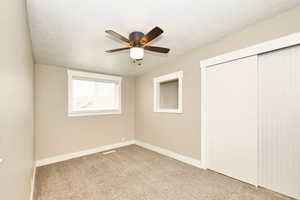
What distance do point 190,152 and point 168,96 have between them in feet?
6.64

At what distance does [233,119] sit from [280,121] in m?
0.60

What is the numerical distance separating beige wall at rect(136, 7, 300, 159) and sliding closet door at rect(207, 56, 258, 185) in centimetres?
27

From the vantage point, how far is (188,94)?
306 centimetres

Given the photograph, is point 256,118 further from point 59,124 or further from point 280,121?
point 59,124

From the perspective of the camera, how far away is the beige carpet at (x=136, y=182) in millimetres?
1984

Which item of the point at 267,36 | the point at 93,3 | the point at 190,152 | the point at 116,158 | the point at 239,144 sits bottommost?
the point at 116,158

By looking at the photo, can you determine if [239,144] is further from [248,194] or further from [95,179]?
[95,179]

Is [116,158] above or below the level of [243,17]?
below

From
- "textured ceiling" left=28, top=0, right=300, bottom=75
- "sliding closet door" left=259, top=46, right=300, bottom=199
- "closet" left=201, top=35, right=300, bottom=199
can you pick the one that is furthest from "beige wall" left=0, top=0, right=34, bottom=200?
"sliding closet door" left=259, top=46, right=300, bottom=199

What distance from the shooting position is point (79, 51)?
266 centimetres

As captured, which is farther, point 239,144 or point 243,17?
point 239,144

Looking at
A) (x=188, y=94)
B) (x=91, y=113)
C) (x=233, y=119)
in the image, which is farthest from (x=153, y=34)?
(x=91, y=113)

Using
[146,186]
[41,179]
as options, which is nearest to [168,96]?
[146,186]

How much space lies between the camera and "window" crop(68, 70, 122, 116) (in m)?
3.52
